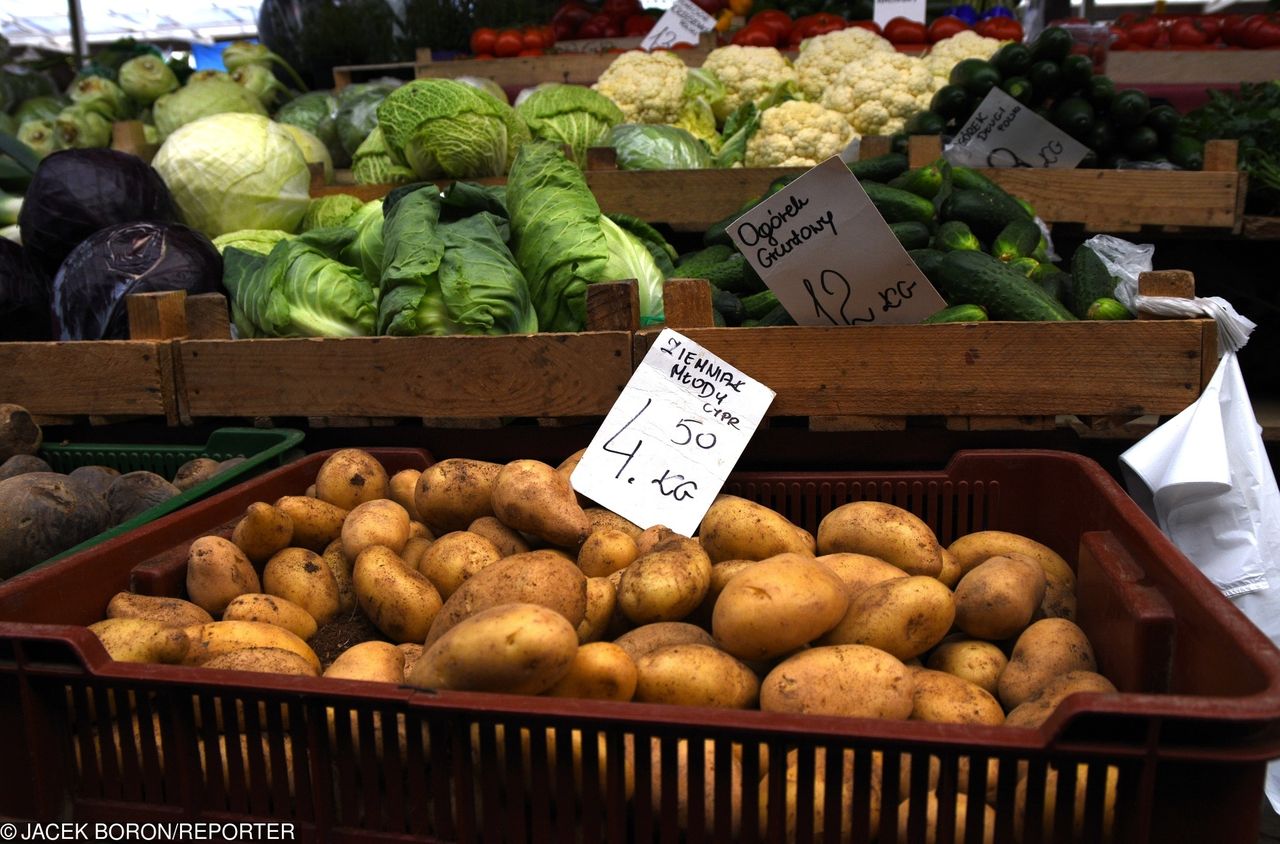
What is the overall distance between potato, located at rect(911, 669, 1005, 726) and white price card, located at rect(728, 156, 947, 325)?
83cm

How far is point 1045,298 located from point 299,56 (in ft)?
16.2

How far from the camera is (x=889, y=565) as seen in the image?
144 cm

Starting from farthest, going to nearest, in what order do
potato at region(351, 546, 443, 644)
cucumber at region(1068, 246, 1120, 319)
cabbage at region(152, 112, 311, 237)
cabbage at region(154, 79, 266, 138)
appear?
cabbage at region(154, 79, 266, 138) → cabbage at region(152, 112, 311, 237) → cucumber at region(1068, 246, 1120, 319) → potato at region(351, 546, 443, 644)

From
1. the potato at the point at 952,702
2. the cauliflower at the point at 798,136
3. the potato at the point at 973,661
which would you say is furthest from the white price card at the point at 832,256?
the cauliflower at the point at 798,136

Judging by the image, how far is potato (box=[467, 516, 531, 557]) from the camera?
5.12 ft

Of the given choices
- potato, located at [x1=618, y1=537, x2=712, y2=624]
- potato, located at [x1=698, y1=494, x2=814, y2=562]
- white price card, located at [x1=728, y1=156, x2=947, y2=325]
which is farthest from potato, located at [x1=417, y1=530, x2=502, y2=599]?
white price card, located at [x1=728, y1=156, x2=947, y2=325]

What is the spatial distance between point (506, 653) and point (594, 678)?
0.13 m

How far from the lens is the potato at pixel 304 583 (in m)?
1.51

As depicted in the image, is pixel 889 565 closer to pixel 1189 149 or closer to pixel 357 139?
pixel 1189 149

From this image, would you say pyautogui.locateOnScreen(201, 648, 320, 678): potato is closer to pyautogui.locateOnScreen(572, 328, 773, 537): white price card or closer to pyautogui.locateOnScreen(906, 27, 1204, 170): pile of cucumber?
pyautogui.locateOnScreen(572, 328, 773, 537): white price card

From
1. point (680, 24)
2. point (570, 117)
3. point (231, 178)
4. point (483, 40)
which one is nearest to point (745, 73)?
point (680, 24)

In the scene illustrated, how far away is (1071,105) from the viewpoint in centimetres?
331

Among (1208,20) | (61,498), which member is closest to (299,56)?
(61,498)

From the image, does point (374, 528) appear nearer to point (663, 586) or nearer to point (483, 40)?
point (663, 586)
